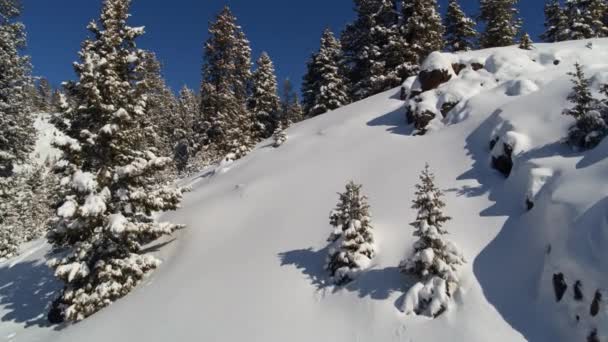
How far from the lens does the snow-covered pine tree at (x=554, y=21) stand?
37125 mm

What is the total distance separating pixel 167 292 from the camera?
12.9m

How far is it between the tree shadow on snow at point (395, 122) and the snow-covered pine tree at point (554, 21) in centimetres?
2417

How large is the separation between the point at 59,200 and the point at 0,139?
1001 centimetres

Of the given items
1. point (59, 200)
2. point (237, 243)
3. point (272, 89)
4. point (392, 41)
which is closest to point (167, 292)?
point (237, 243)

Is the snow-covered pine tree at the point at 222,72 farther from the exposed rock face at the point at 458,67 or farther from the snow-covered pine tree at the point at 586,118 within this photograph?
the snow-covered pine tree at the point at 586,118

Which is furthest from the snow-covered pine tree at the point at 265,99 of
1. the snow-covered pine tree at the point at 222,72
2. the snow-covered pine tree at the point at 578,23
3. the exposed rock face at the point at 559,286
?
the exposed rock face at the point at 559,286

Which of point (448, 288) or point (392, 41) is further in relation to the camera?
point (392, 41)

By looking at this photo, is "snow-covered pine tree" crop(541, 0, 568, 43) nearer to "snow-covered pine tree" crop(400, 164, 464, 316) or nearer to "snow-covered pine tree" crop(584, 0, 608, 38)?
"snow-covered pine tree" crop(584, 0, 608, 38)

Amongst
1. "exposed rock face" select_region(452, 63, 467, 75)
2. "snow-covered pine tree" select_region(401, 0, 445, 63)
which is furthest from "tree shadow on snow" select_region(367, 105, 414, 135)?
"snow-covered pine tree" select_region(401, 0, 445, 63)

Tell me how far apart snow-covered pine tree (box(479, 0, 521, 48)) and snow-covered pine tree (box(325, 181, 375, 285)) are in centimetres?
3100

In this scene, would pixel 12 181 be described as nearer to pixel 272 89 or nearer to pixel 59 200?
pixel 59 200

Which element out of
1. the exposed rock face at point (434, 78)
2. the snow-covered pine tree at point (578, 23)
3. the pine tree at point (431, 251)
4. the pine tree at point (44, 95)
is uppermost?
the pine tree at point (44, 95)

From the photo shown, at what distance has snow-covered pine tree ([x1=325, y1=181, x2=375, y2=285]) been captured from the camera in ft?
37.6

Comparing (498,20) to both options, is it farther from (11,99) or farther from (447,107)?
(11,99)
